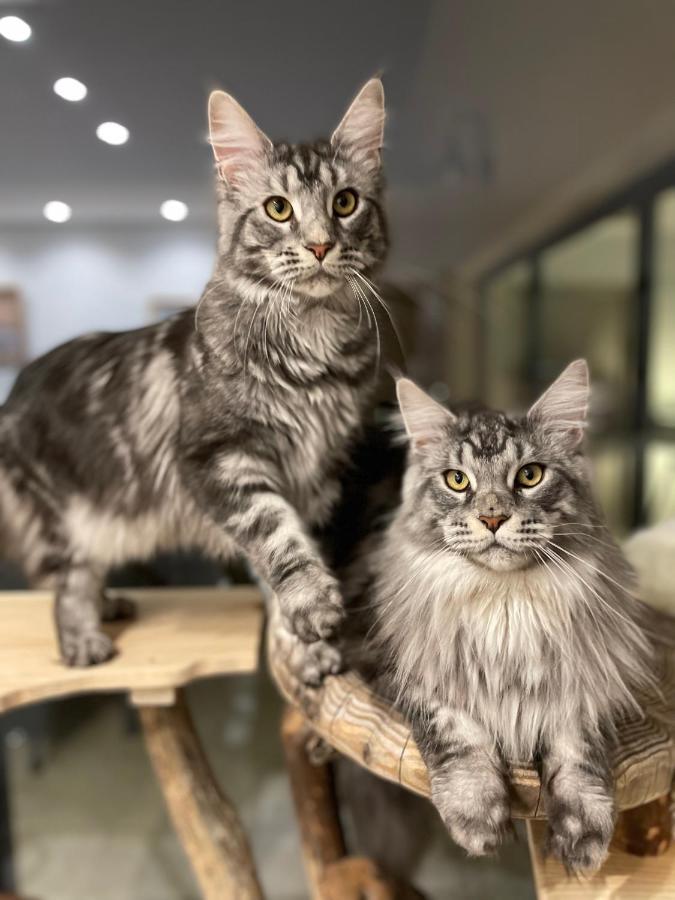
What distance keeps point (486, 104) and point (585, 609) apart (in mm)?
1331

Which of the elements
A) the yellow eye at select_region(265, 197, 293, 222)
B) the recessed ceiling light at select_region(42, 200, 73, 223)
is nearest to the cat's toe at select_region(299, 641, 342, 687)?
the yellow eye at select_region(265, 197, 293, 222)

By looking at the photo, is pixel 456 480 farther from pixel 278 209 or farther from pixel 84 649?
pixel 84 649

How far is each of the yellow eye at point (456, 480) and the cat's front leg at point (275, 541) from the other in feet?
0.62

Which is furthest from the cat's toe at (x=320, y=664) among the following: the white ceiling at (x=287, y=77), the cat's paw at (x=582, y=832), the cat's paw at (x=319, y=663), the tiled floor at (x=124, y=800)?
the white ceiling at (x=287, y=77)

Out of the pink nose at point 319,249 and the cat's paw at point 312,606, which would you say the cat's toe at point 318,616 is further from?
the pink nose at point 319,249

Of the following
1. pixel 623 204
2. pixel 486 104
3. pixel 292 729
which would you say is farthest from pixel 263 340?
pixel 623 204

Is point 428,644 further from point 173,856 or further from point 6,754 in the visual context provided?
point 6,754

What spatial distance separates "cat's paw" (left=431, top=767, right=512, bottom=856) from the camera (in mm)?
655

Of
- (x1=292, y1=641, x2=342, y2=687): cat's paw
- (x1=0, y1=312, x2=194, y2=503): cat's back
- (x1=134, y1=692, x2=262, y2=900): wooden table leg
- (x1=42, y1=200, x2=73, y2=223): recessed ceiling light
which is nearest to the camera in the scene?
(x1=292, y1=641, x2=342, y2=687): cat's paw

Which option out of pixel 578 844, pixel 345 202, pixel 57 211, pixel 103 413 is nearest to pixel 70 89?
pixel 57 211

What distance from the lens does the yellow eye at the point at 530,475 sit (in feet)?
2.50

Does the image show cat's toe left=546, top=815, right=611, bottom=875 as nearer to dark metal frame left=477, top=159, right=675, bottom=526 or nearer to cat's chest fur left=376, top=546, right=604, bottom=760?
cat's chest fur left=376, top=546, right=604, bottom=760

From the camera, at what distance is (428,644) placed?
2.67ft

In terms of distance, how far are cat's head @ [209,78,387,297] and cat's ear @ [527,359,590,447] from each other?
29 cm
